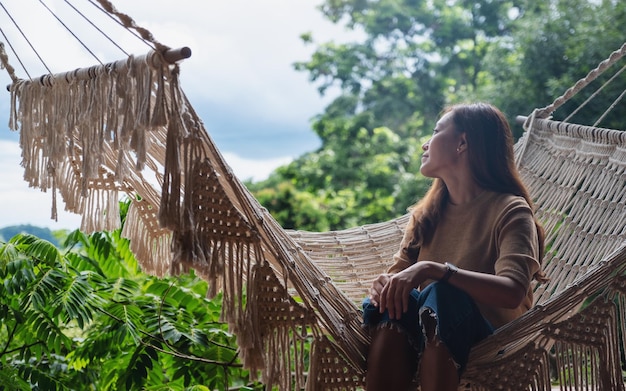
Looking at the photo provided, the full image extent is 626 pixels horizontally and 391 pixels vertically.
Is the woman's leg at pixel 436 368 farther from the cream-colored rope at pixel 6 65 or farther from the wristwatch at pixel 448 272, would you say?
the cream-colored rope at pixel 6 65

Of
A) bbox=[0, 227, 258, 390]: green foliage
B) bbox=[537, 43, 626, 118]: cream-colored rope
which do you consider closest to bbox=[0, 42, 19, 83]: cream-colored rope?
bbox=[0, 227, 258, 390]: green foliage

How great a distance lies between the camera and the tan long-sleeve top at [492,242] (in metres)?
1.38

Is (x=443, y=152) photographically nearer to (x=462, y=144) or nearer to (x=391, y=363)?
(x=462, y=144)

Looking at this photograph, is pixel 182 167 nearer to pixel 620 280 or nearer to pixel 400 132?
pixel 620 280

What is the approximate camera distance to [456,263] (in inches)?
59.4

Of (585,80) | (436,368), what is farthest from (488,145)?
(585,80)

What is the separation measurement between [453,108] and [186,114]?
0.61 metres

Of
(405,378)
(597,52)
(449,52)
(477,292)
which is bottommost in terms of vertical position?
(405,378)

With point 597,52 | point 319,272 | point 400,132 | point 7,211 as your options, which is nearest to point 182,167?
point 319,272

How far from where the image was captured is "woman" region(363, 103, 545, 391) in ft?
4.31

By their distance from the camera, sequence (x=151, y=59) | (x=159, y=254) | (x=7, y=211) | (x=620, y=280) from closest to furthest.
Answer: (x=151, y=59) → (x=620, y=280) → (x=159, y=254) → (x=7, y=211)

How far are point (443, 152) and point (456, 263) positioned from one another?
0.24 m

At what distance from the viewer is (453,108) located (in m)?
1.62

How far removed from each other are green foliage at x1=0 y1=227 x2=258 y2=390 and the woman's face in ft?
1.95
